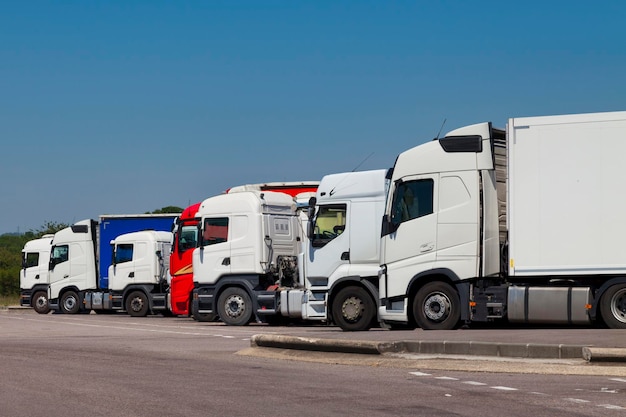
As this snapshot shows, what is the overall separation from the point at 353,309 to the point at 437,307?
2.67 meters

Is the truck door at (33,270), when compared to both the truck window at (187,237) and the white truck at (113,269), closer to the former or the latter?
the white truck at (113,269)

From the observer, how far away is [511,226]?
1956 centimetres

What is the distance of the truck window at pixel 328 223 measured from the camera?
77.4ft

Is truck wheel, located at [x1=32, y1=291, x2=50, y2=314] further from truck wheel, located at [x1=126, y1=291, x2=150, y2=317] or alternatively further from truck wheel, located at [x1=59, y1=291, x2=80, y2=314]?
truck wheel, located at [x1=126, y1=291, x2=150, y2=317]

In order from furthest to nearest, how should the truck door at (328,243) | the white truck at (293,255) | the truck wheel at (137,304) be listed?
1. the truck wheel at (137,304)
2. the truck door at (328,243)
3. the white truck at (293,255)

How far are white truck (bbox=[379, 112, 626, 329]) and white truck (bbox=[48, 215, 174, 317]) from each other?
56.3 ft

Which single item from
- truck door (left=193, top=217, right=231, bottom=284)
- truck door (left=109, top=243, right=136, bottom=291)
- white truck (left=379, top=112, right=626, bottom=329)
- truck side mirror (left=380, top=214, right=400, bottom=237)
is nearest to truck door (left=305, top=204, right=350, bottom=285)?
truck side mirror (left=380, top=214, right=400, bottom=237)

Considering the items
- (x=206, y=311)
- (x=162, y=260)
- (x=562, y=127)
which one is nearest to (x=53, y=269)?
(x=162, y=260)

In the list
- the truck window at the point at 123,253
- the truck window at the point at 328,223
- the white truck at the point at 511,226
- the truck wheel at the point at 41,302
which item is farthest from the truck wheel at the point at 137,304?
the white truck at the point at 511,226

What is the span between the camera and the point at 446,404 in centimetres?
1037

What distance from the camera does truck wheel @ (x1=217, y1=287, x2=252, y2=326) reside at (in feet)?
90.7

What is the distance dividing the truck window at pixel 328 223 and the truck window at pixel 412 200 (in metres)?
2.54

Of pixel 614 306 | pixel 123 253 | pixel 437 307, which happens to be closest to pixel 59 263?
pixel 123 253

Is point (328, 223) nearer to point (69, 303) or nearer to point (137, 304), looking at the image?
point (137, 304)
